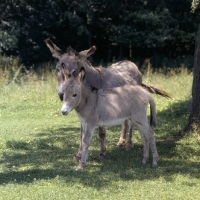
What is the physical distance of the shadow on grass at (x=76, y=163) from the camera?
6.52 meters

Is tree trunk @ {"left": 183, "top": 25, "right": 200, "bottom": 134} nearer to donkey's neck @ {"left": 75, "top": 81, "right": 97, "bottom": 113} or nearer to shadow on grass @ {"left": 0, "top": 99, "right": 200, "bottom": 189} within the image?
shadow on grass @ {"left": 0, "top": 99, "right": 200, "bottom": 189}

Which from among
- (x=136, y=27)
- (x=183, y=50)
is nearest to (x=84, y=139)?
(x=136, y=27)

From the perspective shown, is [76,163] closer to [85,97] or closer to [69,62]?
[85,97]

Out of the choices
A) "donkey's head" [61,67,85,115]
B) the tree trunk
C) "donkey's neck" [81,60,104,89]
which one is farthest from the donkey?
the tree trunk

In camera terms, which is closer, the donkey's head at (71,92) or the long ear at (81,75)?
the donkey's head at (71,92)

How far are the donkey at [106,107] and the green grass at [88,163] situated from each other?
446mm

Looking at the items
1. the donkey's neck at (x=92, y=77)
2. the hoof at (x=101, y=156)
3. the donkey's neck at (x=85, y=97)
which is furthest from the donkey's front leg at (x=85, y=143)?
the donkey's neck at (x=92, y=77)

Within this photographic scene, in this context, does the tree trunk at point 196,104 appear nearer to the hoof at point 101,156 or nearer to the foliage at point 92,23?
the hoof at point 101,156

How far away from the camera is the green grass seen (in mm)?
5891

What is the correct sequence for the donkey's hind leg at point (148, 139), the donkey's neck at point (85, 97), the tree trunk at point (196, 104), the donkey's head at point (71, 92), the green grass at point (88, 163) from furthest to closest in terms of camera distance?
the tree trunk at point (196, 104)
the donkey's hind leg at point (148, 139)
the donkey's neck at point (85, 97)
the donkey's head at point (71, 92)
the green grass at point (88, 163)

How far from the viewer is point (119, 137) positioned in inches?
377

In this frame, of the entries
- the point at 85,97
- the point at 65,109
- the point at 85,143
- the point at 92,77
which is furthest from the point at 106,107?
the point at 92,77

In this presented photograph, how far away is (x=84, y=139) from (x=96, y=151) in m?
1.28

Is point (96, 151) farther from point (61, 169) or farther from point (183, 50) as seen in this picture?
point (183, 50)
